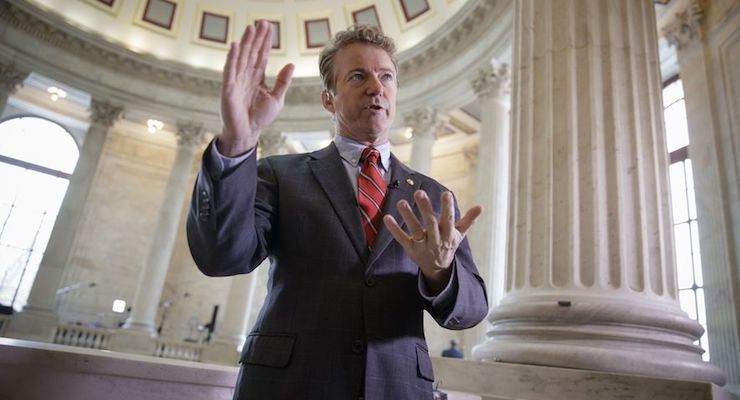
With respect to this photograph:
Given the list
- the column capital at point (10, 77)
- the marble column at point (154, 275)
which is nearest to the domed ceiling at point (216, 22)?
the column capital at point (10, 77)

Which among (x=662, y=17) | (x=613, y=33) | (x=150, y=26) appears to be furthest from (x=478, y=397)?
(x=150, y=26)

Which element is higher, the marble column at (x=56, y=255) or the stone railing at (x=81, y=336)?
the marble column at (x=56, y=255)

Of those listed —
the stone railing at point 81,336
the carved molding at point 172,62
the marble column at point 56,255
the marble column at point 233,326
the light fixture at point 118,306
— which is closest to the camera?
the carved molding at point 172,62

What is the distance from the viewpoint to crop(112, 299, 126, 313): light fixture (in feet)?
69.0

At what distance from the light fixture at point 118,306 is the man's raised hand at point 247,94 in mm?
22224

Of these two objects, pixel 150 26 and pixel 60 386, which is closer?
pixel 60 386

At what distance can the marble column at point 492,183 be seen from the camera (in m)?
11.6

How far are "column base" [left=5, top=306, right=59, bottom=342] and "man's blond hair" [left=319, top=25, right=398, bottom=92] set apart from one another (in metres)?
16.6

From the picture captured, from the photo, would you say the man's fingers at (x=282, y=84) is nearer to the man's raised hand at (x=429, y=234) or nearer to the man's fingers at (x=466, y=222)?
the man's raised hand at (x=429, y=234)

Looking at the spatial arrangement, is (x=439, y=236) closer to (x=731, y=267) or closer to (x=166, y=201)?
(x=731, y=267)

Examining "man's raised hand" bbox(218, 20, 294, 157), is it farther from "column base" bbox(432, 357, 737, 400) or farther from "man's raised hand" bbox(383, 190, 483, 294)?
"column base" bbox(432, 357, 737, 400)

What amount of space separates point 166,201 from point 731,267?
15.9m

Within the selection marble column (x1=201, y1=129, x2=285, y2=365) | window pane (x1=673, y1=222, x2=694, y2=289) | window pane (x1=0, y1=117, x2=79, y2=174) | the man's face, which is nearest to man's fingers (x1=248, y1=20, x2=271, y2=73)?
the man's face

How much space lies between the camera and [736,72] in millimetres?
9367
